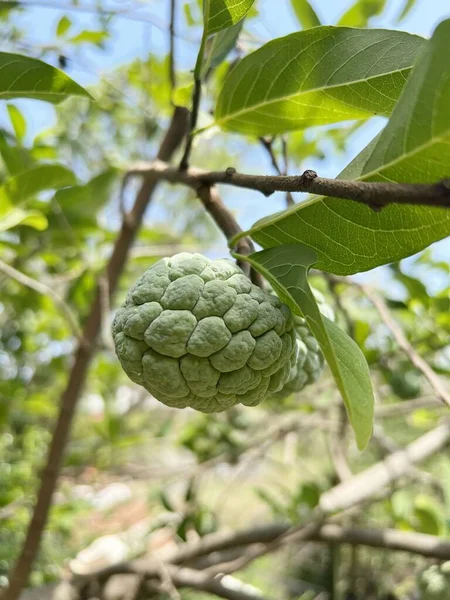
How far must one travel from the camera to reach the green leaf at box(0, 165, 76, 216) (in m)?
1.55

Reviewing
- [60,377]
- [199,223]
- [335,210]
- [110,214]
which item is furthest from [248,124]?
[199,223]

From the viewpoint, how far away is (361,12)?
1.96 m

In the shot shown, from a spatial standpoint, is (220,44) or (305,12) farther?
(305,12)

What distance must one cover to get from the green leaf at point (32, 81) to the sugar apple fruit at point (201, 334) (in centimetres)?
42

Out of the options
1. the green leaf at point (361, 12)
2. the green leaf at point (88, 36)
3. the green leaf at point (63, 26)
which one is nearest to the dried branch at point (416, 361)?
the green leaf at point (361, 12)

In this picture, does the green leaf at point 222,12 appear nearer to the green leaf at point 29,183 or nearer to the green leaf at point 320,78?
the green leaf at point 320,78

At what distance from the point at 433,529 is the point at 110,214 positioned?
11.0 feet

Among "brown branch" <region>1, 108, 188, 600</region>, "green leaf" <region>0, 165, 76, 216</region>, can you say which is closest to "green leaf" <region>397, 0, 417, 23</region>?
"brown branch" <region>1, 108, 188, 600</region>

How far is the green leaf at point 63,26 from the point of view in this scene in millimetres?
2112

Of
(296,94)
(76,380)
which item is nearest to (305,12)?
(296,94)

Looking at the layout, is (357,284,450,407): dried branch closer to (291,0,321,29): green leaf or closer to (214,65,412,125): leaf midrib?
(214,65,412,125): leaf midrib

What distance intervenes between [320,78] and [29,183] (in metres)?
0.94

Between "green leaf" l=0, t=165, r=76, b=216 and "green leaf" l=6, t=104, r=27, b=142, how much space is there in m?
0.58

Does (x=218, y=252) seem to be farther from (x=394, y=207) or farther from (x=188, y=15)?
(x=394, y=207)
